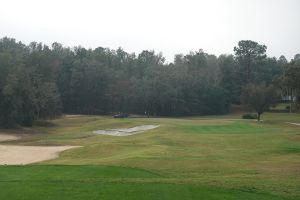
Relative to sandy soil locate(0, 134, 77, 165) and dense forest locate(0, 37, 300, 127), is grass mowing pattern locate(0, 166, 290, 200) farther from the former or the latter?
dense forest locate(0, 37, 300, 127)

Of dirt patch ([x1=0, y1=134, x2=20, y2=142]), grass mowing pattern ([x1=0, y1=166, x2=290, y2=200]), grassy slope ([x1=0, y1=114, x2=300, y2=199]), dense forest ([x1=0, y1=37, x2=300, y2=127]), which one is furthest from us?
dense forest ([x1=0, y1=37, x2=300, y2=127])

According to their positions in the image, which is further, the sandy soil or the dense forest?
the dense forest

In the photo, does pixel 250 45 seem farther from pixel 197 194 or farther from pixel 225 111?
pixel 197 194

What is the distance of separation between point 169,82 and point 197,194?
9018 cm

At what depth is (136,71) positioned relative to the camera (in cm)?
12619

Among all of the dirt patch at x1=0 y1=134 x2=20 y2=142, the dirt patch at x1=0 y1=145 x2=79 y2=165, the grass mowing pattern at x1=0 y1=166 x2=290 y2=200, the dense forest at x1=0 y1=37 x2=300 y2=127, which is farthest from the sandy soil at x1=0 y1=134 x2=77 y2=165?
the dense forest at x1=0 y1=37 x2=300 y2=127

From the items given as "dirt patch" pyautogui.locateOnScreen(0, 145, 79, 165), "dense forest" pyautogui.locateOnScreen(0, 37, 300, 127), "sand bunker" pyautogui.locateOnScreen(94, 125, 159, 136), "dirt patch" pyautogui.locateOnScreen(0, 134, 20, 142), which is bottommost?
"dirt patch" pyautogui.locateOnScreen(0, 145, 79, 165)

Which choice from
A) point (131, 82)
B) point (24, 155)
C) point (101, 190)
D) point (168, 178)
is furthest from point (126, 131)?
point (131, 82)

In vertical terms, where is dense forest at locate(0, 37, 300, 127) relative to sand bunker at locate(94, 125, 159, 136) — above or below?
above

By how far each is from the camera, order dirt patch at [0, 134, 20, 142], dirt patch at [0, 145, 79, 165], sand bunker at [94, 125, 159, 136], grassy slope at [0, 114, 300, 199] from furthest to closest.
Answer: sand bunker at [94, 125, 159, 136]
dirt patch at [0, 134, 20, 142]
dirt patch at [0, 145, 79, 165]
grassy slope at [0, 114, 300, 199]

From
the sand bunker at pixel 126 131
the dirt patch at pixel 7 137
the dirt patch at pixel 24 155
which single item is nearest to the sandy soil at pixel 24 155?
the dirt patch at pixel 24 155

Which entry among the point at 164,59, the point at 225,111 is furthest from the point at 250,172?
the point at 164,59

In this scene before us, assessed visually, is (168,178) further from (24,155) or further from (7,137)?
(7,137)

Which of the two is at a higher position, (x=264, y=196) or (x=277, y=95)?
(x=277, y=95)
